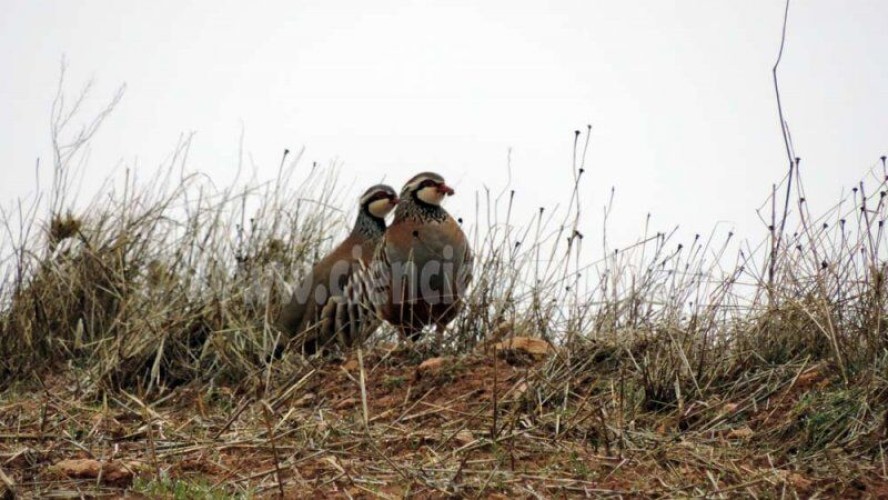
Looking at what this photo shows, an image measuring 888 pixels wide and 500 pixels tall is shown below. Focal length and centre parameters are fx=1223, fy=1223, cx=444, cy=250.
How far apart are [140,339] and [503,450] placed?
290 centimetres

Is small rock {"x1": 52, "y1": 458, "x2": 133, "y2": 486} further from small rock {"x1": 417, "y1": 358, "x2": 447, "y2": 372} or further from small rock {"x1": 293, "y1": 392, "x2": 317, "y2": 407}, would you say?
small rock {"x1": 417, "y1": 358, "x2": 447, "y2": 372}

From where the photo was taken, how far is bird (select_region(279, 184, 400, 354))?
678 centimetres

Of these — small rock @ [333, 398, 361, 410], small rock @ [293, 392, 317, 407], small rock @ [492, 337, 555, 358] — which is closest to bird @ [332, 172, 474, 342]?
small rock @ [492, 337, 555, 358]

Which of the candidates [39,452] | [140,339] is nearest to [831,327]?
[39,452]

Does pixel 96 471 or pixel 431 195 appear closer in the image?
pixel 96 471

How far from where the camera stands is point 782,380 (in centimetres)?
489

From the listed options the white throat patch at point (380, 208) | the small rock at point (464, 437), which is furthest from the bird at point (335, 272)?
the small rock at point (464, 437)

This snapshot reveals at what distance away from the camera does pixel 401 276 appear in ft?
21.1

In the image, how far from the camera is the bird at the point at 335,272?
6.78 m

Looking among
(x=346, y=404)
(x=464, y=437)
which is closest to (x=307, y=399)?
(x=346, y=404)

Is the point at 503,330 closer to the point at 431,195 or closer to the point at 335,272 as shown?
the point at 431,195

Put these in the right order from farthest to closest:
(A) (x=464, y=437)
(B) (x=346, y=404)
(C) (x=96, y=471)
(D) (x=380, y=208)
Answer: (D) (x=380, y=208) < (B) (x=346, y=404) < (A) (x=464, y=437) < (C) (x=96, y=471)

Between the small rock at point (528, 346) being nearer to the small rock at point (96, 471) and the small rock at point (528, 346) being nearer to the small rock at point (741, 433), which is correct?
the small rock at point (741, 433)

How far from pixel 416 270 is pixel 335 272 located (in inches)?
25.8
